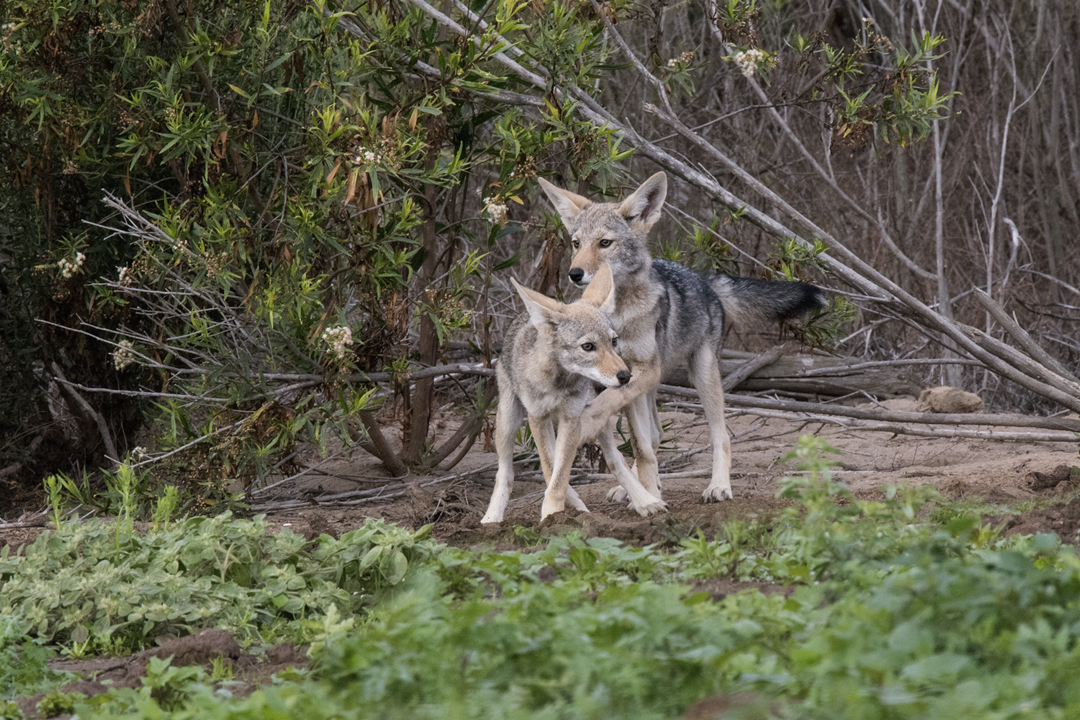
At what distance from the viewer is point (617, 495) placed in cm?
658

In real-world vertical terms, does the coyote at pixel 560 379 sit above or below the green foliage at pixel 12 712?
Answer: above

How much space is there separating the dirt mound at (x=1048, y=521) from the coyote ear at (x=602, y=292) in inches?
89.6

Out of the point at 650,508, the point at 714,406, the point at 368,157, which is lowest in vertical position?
the point at 650,508

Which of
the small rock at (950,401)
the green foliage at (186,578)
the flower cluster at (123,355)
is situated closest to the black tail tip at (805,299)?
the small rock at (950,401)

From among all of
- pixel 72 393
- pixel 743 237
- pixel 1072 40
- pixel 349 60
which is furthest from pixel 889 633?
pixel 1072 40

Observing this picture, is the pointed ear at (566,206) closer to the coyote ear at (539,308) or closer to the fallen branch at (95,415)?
the coyote ear at (539,308)

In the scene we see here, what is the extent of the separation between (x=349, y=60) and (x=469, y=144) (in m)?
0.95

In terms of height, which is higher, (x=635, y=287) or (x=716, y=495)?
(x=635, y=287)

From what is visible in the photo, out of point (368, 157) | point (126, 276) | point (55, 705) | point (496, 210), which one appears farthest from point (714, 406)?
point (55, 705)

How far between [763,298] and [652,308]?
2.86 feet

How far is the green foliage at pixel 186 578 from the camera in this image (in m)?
3.88

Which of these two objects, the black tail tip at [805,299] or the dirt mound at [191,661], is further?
the black tail tip at [805,299]

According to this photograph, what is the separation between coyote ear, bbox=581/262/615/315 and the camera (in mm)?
5824

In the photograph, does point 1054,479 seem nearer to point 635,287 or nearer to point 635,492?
point 635,492
